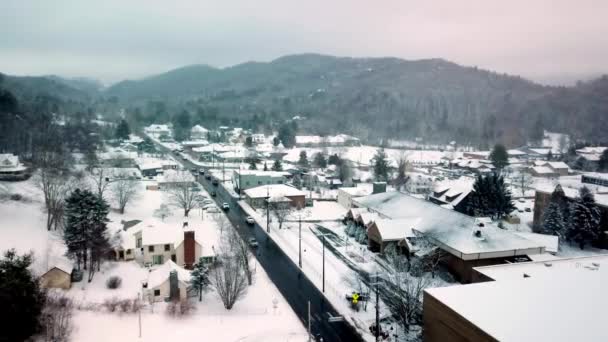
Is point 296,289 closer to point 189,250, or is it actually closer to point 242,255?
point 242,255

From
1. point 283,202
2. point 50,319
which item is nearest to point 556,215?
point 283,202

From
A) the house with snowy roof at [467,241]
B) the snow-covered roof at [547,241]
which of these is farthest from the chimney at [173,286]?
the snow-covered roof at [547,241]

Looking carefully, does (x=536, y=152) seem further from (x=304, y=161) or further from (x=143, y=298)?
(x=143, y=298)

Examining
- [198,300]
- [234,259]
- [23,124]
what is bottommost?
[198,300]

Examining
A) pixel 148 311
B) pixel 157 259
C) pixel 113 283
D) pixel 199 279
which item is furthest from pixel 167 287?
pixel 157 259

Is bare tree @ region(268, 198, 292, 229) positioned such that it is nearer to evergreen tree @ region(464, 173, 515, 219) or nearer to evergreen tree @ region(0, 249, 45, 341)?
evergreen tree @ region(464, 173, 515, 219)

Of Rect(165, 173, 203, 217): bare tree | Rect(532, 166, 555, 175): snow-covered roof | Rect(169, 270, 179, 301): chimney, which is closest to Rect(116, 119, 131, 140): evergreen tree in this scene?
Rect(165, 173, 203, 217): bare tree
